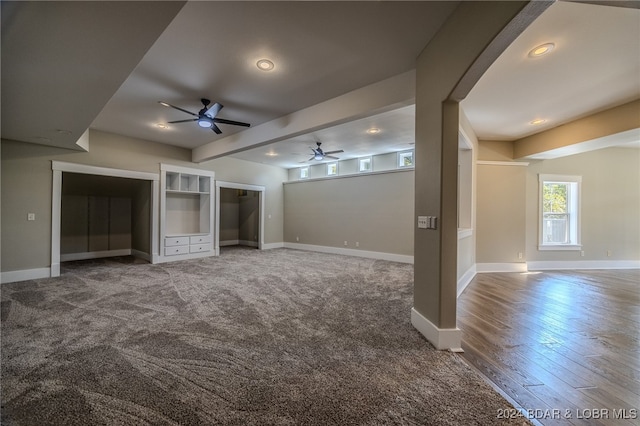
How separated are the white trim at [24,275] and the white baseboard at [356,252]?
5.99 m

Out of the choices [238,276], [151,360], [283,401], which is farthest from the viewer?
[238,276]

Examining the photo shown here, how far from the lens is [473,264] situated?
5273mm

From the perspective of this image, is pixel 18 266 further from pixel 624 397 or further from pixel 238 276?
pixel 624 397

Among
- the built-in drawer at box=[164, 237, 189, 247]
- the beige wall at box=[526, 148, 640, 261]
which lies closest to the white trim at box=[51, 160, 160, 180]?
the built-in drawer at box=[164, 237, 189, 247]

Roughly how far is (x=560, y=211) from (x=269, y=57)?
750 cm

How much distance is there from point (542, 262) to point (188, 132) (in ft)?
28.0

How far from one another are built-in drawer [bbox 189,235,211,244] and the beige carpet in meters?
2.84

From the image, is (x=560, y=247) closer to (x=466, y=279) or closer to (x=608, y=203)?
(x=608, y=203)

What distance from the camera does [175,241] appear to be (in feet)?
21.3

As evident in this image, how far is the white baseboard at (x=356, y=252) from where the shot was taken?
6663 millimetres

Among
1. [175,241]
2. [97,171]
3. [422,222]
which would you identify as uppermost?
[97,171]

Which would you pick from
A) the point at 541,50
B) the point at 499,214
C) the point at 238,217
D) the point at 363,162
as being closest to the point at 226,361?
the point at 541,50

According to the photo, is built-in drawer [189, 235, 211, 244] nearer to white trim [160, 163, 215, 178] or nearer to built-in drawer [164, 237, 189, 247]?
built-in drawer [164, 237, 189, 247]

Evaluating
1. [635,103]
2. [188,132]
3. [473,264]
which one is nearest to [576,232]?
[473,264]
